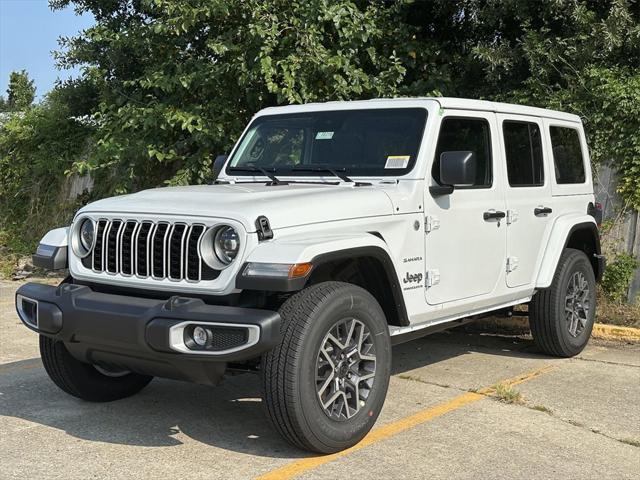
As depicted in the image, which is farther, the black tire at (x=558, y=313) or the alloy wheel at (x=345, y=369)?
the black tire at (x=558, y=313)

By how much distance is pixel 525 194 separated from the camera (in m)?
5.82

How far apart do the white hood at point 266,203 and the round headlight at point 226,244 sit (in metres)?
0.08

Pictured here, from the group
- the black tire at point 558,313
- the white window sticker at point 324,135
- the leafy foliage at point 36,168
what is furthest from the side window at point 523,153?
the leafy foliage at point 36,168

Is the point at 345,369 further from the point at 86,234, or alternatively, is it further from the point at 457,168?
the point at 86,234

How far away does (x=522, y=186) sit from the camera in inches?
229

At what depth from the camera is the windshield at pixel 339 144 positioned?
16.3 ft

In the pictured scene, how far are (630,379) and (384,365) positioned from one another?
255cm

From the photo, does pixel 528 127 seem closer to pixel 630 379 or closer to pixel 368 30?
pixel 630 379

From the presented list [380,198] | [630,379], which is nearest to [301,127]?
[380,198]

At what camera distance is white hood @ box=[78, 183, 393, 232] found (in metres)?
3.98

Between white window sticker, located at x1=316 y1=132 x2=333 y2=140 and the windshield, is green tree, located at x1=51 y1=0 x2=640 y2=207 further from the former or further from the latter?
white window sticker, located at x1=316 y1=132 x2=333 y2=140

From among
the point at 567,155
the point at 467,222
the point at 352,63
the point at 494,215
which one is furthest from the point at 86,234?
the point at 352,63

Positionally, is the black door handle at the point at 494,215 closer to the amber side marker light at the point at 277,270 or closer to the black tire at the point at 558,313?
the black tire at the point at 558,313

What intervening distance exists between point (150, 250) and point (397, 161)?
5.58ft
